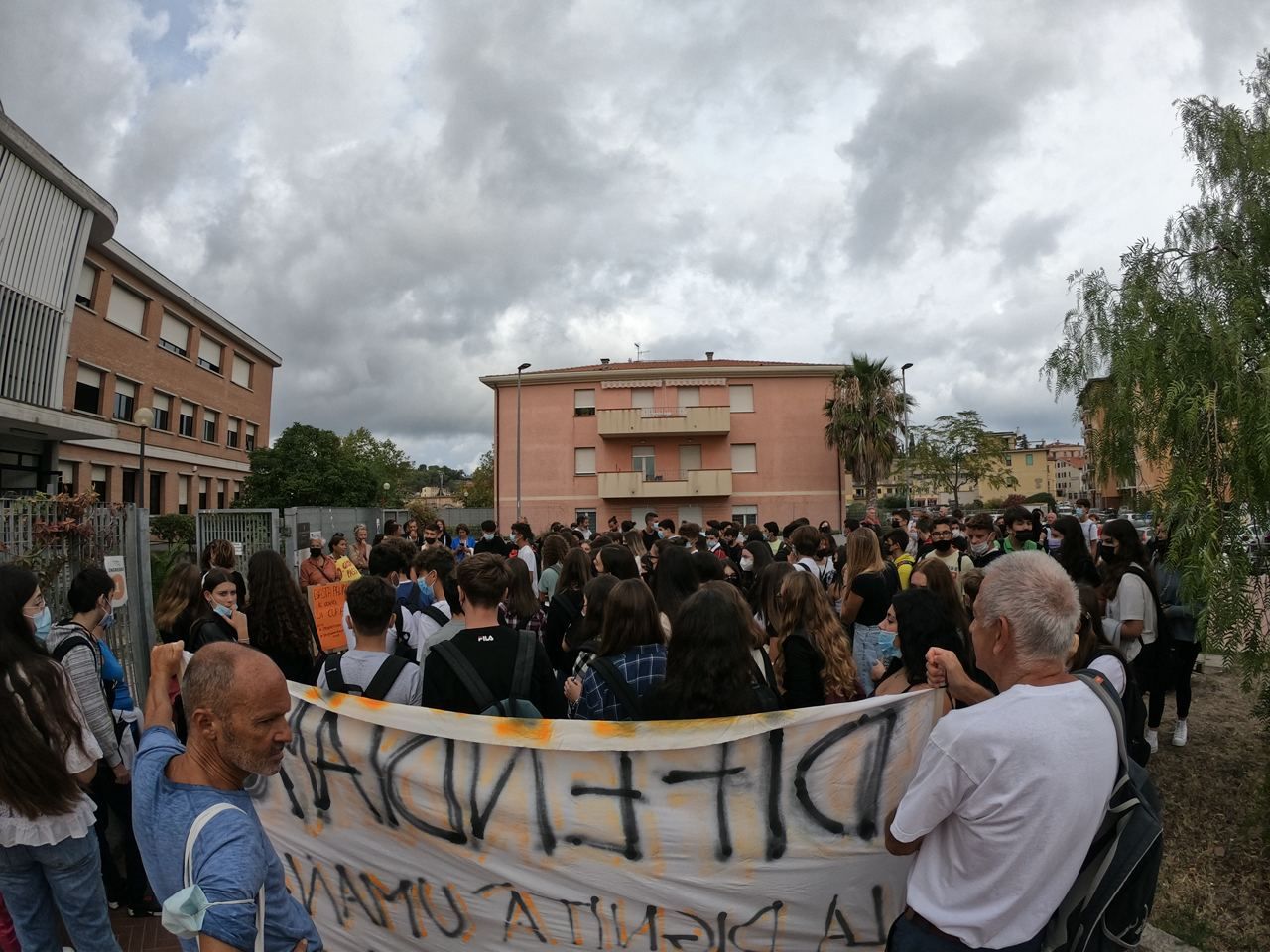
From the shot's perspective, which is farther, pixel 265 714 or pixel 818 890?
pixel 818 890

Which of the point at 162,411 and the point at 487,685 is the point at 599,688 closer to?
the point at 487,685

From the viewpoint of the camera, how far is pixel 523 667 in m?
3.33

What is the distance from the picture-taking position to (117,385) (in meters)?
28.3

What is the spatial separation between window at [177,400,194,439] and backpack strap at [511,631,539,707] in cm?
3455

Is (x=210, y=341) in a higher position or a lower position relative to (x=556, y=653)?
higher

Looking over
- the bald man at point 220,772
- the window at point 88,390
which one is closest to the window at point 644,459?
the window at point 88,390

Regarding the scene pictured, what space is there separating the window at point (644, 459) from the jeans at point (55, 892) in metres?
34.0

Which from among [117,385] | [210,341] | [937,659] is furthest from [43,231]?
[937,659]

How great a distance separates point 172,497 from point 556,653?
105ft

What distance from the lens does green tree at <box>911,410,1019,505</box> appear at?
41.0 meters

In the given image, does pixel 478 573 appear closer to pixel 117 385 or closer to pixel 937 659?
pixel 937 659

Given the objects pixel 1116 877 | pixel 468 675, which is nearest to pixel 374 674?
pixel 468 675

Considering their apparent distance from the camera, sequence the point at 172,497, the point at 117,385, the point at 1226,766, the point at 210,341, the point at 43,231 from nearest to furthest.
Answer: the point at 1226,766
the point at 43,231
the point at 117,385
the point at 172,497
the point at 210,341

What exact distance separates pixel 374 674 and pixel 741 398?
34.1m
